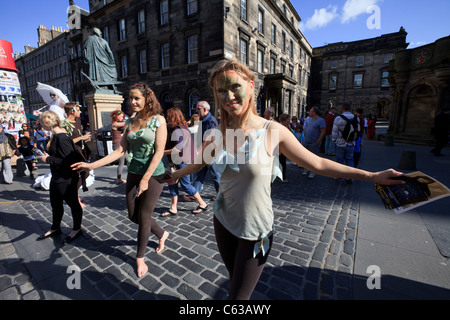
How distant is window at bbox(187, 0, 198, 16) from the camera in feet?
53.7

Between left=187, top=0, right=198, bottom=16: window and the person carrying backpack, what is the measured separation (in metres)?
15.6

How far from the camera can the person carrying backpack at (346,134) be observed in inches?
217

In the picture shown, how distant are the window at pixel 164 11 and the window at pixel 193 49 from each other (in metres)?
3.09

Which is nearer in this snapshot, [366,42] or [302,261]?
[302,261]

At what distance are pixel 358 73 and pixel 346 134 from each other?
36.5 meters

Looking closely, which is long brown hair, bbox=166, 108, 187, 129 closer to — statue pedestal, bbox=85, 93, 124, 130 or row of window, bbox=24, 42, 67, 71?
statue pedestal, bbox=85, 93, 124, 130

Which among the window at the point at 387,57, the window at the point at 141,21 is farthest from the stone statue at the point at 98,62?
the window at the point at 387,57

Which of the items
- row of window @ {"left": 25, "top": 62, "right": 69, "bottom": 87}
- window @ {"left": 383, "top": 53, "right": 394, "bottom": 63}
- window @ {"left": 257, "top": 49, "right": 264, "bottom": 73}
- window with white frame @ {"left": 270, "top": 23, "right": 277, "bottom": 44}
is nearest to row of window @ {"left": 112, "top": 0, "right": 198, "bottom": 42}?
window @ {"left": 257, "top": 49, "right": 264, "bottom": 73}

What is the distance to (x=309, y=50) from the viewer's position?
118 ft

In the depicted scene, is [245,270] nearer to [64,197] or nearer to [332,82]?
[64,197]

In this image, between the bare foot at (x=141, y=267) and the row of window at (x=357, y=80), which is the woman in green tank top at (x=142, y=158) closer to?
the bare foot at (x=141, y=267)
